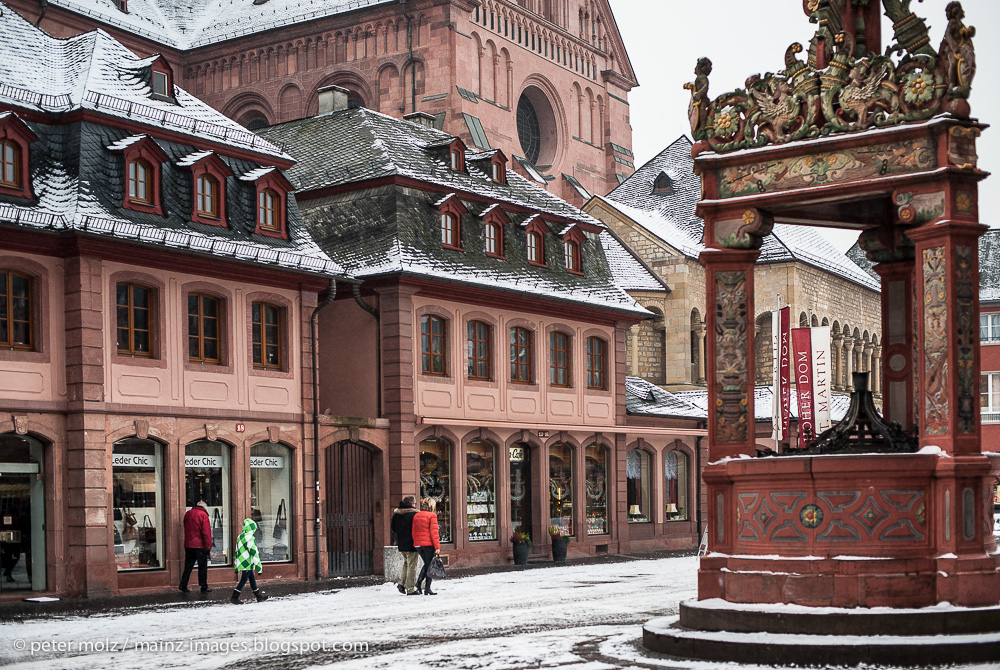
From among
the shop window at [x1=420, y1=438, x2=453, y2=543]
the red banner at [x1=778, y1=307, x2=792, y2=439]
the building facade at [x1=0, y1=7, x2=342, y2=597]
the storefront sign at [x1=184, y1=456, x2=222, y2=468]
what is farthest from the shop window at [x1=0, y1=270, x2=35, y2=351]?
the red banner at [x1=778, y1=307, x2=792, y2=439]

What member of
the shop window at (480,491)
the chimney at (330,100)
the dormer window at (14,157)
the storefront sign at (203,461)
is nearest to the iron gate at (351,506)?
the shop window at (480,491)

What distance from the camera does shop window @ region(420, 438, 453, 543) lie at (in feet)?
115

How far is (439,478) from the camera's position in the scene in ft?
116

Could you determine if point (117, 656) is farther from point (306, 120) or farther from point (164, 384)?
point (306, 120)

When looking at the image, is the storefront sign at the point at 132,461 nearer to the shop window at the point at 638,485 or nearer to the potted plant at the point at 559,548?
the potted plant at the point at 559,548

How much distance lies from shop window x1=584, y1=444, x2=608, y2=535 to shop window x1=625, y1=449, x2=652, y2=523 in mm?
1116

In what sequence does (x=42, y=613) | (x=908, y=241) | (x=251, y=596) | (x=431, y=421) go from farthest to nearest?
(x=431, y=421), (x=251, y=596), (x=42, y=613), (x=908, y=241)

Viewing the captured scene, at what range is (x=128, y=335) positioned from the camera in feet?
92.3

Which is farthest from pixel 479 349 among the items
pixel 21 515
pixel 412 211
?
pixel 21 515

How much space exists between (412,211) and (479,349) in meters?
3.87

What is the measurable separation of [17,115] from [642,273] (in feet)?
106

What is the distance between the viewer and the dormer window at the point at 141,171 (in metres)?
28.3

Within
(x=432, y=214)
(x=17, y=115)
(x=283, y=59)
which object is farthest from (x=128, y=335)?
(x=283, y=59)

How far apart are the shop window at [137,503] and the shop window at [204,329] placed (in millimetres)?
2073
